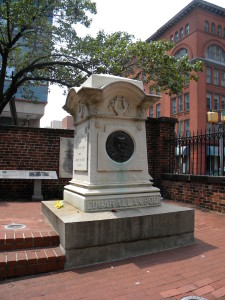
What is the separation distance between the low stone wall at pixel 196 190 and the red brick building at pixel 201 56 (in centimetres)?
2306

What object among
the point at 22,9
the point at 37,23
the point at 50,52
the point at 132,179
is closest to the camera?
the point at 132,179

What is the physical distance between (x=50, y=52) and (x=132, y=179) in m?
10.6

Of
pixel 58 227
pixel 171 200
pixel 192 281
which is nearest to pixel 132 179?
pixel 58 227

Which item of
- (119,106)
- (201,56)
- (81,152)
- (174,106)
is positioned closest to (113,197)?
(81,152)

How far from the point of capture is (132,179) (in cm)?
465

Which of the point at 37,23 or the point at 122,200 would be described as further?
the point at 37,23

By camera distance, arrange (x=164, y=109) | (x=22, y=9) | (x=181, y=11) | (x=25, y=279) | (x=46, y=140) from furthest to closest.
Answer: (x=164, y=109) < (x=181, y=11) < (x=22, y=9) < (x=46, y=140) < (x=25, y=279)

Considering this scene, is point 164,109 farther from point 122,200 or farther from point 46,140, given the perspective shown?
point 122,200

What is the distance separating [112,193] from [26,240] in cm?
144

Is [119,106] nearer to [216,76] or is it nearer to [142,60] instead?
[142,60]

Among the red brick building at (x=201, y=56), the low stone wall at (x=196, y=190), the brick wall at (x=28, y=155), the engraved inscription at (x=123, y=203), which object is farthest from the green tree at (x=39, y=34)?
the red brick building at (x=201, y=56)

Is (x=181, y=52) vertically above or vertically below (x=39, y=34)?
above

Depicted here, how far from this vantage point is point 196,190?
25.3 feet

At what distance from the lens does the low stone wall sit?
6.88 metres
